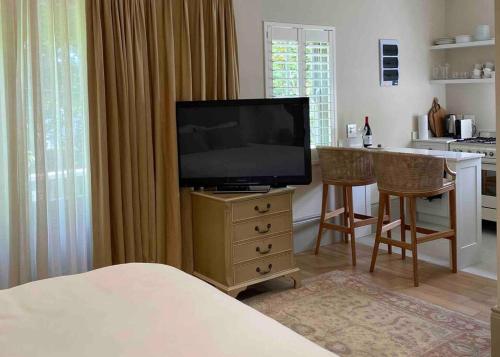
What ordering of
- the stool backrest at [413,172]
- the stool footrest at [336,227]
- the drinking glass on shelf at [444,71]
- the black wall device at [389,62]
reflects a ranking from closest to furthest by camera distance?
the stool backrest at [413,172], the stool footrest at [336,227], the black wall device at [389,62], the drinking glass on shelf at [444,71]

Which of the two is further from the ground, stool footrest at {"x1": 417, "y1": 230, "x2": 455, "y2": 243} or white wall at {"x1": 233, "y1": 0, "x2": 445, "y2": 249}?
white wall at {"x1": 233, "y1": 0, "x2": 445, "y2": 249}

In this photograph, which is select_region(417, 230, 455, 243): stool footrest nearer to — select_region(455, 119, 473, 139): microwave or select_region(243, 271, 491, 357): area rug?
select_region(243, 271, 491, 357): area rug

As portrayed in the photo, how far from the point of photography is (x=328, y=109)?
16.7ft

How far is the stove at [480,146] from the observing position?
210 inches

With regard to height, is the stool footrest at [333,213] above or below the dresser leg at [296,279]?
above

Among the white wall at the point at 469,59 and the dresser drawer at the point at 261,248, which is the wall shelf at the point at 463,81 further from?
the dresser drawer at the point at 261,248

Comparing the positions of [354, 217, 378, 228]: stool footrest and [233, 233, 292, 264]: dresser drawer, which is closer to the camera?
[233, 233, 292, 264]: dresser drawer

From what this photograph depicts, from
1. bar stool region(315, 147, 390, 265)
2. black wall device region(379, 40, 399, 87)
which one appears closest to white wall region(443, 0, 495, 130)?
black wall device region(379, 40, 399, 87)

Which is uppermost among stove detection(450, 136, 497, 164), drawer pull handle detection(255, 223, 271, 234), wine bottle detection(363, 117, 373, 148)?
wine bottle detection(363, 117, 373, 148)

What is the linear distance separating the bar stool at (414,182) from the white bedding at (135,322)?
2421 mm

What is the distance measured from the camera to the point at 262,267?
3.86 m

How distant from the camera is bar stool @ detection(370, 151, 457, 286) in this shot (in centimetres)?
401

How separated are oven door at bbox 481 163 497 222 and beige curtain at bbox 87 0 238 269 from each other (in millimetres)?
2818

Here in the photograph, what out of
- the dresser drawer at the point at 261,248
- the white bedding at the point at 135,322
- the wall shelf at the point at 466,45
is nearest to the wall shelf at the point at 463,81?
the wall shelf at the point at 466,45
